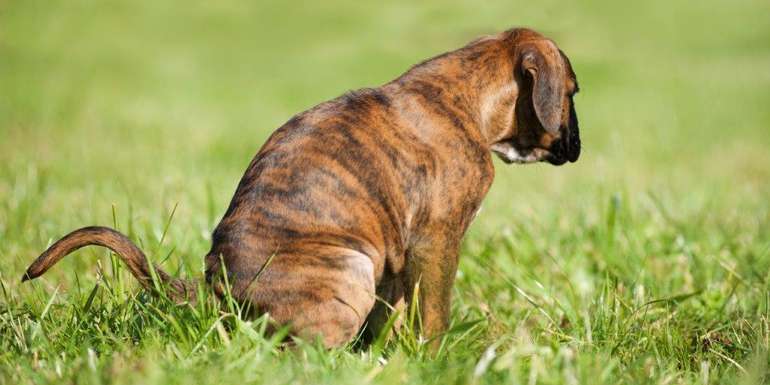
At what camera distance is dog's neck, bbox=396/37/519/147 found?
4.24 metres

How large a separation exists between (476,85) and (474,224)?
2.14 m

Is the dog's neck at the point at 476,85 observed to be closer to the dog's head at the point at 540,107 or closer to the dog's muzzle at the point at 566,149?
the dog's head at the point at 540,107

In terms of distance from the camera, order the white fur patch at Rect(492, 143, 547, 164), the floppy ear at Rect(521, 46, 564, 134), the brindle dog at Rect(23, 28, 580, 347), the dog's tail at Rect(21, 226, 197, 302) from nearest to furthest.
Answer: the dog's tail at Rect(21, 226, 197, 302) < the brindle dog at Rect(23, 28, 580, 347) < the floppy ear at Rect(521, 46, 564, 134) < the white fur patch at Rect(492, 143, 547, 164)

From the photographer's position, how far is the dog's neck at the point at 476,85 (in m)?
4.24

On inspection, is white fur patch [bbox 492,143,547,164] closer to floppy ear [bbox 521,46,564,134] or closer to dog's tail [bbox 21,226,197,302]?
floppy ear [bbox 521,46,564,134]

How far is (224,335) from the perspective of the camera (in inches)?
132

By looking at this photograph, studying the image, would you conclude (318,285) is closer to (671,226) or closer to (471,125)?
(471,125)

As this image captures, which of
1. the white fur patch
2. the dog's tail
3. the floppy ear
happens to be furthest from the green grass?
the floppy ear

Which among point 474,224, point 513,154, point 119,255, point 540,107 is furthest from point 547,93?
point 474,224

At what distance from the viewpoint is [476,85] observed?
434cm

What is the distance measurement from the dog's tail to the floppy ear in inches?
64.4

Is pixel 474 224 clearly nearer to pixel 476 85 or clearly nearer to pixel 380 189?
pixel 476 85

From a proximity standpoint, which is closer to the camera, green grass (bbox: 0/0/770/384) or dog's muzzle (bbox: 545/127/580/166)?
green grass (bbox: 0/0/770/384)

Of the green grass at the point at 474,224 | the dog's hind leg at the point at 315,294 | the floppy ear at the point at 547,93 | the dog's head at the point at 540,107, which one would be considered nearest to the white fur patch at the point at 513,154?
the dog's head at the point at 540,107
